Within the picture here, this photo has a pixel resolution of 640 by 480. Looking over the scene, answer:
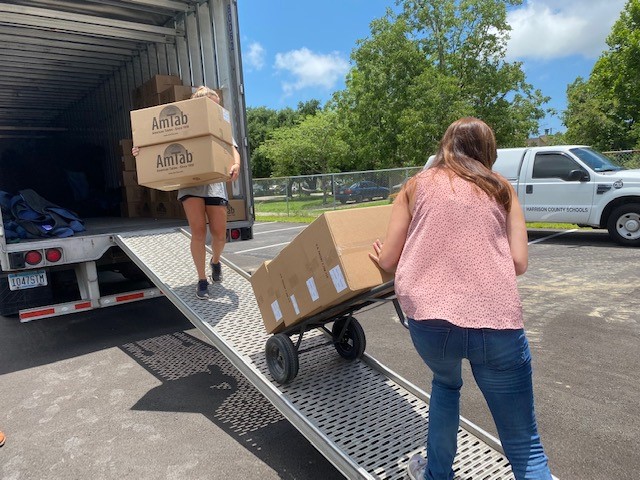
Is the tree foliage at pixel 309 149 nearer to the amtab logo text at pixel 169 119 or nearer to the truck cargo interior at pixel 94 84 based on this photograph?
the truck cargo interior at pixel 94 84

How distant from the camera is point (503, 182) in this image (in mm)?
1883

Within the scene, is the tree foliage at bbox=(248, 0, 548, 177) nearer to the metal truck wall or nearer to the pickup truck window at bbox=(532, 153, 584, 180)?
the pickup truck window at bbox=(532, 153, 584, 180)

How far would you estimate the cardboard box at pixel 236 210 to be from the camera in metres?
5.49

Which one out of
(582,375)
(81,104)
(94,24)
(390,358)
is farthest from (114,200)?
(582,375)

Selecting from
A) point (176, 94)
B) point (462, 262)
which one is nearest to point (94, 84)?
point (176, 94)

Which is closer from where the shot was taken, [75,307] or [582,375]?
[582,375]

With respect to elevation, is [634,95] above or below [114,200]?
above

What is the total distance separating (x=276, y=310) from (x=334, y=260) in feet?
2.73

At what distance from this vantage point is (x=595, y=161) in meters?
9.02

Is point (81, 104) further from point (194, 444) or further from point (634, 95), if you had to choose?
point (634, 95)

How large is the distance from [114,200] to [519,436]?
825 centimetres

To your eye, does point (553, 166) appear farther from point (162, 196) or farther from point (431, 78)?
point (431, 78)

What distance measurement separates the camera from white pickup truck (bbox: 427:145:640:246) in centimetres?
836

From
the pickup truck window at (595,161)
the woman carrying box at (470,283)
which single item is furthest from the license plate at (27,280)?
the pickup truck window at (595,161)
